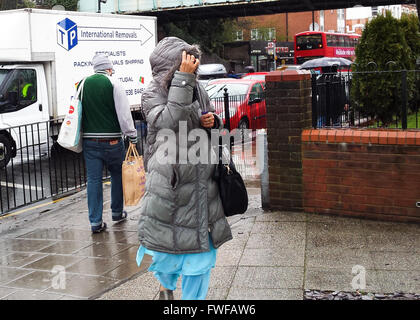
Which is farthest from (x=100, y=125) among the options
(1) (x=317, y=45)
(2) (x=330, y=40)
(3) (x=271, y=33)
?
(3) (x=271, y=33)

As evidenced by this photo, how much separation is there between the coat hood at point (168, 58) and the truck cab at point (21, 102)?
30.3 feet

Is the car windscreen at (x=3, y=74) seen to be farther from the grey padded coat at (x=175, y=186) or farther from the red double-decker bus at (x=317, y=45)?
the red double-decker bus at (x=317, y=45)

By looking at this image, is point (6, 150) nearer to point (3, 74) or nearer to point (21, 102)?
point (21, 102)

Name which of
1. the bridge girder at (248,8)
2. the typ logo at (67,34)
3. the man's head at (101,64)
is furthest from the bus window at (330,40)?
the man's head at (101,64)

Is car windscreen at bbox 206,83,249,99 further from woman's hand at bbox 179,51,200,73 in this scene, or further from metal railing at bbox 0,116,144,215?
woman's hand at bbox 179,51,200,73

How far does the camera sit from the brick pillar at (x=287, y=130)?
6672 mm

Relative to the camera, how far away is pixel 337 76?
7461 mm

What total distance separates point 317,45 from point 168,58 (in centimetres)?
3784

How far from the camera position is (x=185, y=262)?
3.56m

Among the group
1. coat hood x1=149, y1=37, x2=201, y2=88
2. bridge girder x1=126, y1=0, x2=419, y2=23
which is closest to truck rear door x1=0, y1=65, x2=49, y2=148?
coat hood x1=149, y1=37, x2=201, y2=88
